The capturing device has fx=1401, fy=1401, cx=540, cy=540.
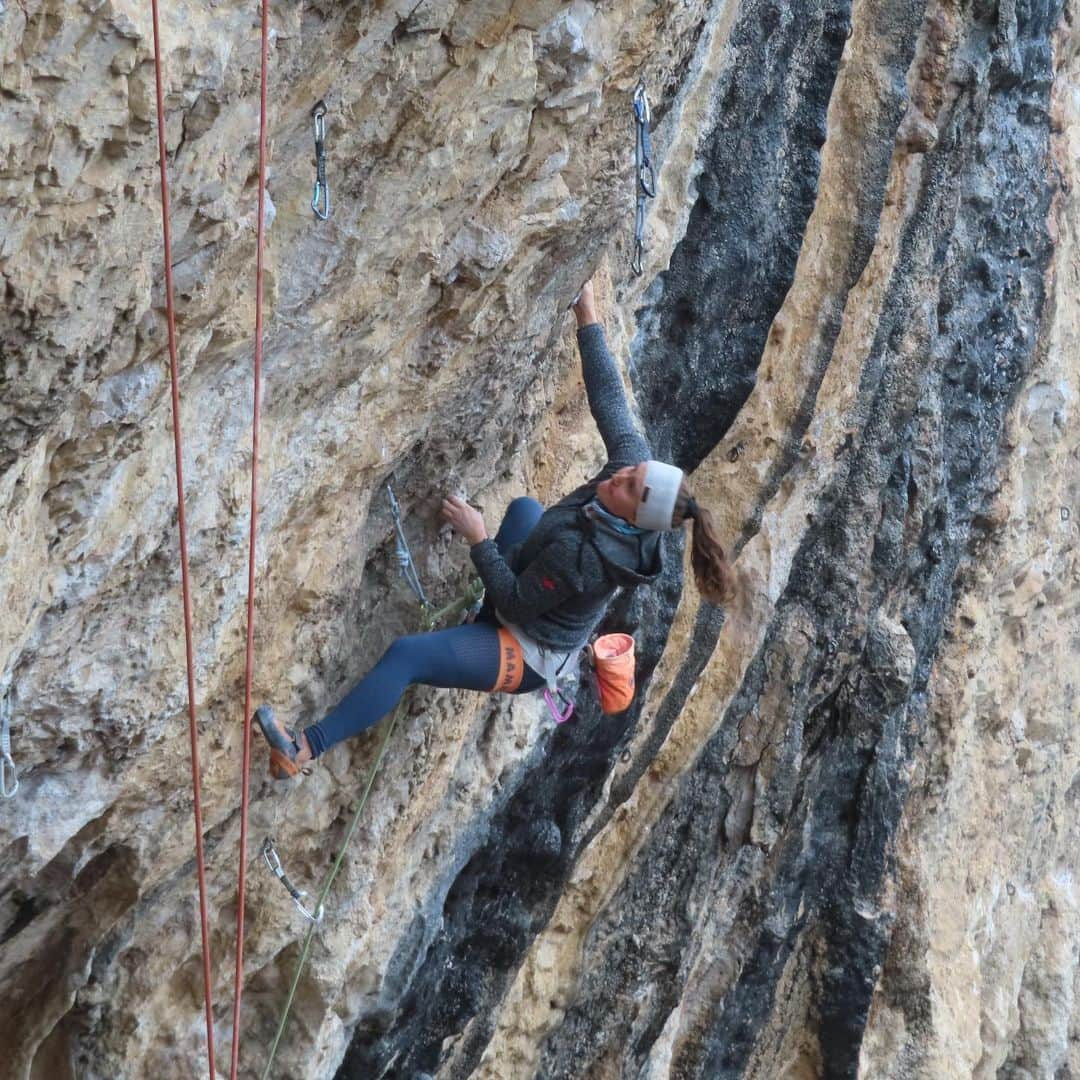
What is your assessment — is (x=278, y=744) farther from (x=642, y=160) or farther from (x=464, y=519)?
(x=642, y=160)

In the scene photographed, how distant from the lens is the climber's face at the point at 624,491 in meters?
3.45

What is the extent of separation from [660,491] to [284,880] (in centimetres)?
151

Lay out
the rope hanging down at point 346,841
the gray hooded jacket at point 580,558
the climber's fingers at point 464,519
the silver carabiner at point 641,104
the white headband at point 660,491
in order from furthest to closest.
Answer: the rope hanging down at point 346,841 → the climber's fingers at point 464,519 → the silver carabiner at point 641,104 → the gray hooded jacket at point 580,558 → the white headband at point 660,491

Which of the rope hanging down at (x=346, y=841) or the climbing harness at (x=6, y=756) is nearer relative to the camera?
the climbing harness at (x=6, y=756)

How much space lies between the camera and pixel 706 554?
11.4 ft

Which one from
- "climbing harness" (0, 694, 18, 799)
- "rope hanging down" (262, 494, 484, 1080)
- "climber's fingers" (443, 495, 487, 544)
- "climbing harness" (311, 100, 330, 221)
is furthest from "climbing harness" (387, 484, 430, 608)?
"climbing harness" (0, 694, 18, 799)

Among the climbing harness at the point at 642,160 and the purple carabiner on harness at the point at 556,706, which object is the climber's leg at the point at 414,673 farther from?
the climbing harness at the point at 642,160

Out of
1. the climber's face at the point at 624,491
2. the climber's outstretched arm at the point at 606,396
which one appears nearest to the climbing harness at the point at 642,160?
the climber's outstretched arm at the point at 606,396

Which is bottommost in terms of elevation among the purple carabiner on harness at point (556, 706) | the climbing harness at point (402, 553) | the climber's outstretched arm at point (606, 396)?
the purple carabiner on harness at point (556, 706)

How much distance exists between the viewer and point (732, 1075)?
249 inches

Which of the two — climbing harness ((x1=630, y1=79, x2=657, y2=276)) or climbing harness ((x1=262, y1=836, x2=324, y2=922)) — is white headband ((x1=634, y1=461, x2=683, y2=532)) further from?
climbing harness ((x1=262, y1=836, x2=324, y2=922))

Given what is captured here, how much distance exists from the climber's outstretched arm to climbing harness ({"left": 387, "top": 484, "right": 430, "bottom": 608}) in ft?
1.99

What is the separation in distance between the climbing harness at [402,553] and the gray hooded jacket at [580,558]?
10.7 inches

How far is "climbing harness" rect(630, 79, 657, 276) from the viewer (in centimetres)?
373
